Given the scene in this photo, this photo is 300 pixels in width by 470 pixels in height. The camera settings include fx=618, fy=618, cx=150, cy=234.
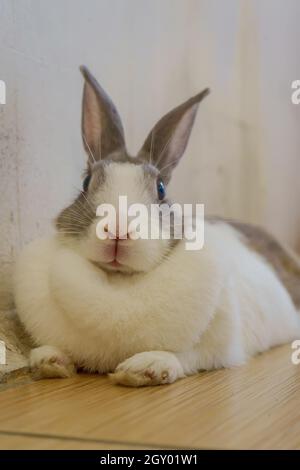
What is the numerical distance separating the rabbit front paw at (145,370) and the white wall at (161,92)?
0.49 m

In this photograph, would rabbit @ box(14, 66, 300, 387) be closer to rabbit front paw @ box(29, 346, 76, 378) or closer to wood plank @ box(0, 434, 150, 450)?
rabbit front paw @ box(29, 346, 76, 378)

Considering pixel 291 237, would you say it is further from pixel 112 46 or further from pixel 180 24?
pixel 112 46

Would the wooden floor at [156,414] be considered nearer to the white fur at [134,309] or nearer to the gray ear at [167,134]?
the white fur at [134,309]

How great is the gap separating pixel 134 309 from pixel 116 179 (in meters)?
0.28

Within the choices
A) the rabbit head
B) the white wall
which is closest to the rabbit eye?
the rabbit head

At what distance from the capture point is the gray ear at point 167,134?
1444 millimetres

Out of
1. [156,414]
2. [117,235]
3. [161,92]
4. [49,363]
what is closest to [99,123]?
[117,235]

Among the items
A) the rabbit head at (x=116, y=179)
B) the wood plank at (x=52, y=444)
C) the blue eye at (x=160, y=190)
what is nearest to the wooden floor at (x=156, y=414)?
the wood plank at (x=52, y=444)

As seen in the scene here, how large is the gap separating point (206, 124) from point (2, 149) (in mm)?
1195

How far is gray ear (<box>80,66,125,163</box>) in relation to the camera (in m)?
1.43

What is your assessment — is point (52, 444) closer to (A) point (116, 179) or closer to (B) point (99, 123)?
(A) point (116, 179)

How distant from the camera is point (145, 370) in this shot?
1260 mm

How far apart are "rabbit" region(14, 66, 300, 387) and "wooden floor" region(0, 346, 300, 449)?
6 cm
